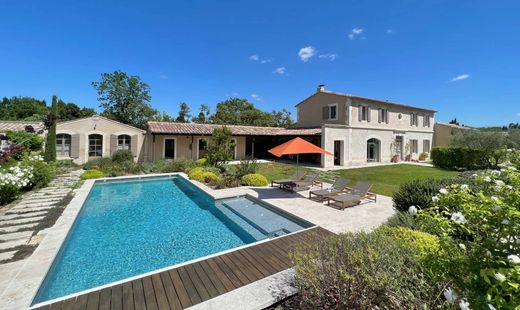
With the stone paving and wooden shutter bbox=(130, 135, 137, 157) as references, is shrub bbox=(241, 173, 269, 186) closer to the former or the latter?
the stone paving

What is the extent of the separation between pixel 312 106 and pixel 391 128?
Answer: 9694 millimetres

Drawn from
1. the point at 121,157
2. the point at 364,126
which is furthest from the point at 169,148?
the point at 364,126

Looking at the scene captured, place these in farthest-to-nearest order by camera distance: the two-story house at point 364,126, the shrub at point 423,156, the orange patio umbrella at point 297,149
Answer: the shrub at point 423,156 → the two-story house at point 364,126 → the orange patio umbrella at point 297,149

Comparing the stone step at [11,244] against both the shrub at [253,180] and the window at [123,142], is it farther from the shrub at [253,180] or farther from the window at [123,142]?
the window at [123,142]

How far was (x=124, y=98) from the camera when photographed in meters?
41.7

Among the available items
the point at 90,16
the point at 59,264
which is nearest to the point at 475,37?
the point at 59,264

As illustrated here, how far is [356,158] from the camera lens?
880 inches

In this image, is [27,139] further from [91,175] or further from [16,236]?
[16,236]

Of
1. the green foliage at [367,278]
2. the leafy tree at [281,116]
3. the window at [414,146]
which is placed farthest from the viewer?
the leafy tree at [281,116]

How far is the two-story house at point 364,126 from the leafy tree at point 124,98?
32801 mm

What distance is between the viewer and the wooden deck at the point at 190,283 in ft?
11.4

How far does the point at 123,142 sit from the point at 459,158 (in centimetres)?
3379

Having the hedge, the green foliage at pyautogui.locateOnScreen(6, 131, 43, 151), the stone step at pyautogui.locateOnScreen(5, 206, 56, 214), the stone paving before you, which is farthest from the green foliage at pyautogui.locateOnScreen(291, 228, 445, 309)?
the green foliage at pyautogui.locateOnScreen(6, 131, 43, 151)

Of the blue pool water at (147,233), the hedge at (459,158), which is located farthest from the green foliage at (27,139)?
the hedge at (459,158)
